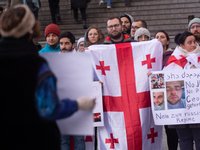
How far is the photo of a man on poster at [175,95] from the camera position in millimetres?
4031

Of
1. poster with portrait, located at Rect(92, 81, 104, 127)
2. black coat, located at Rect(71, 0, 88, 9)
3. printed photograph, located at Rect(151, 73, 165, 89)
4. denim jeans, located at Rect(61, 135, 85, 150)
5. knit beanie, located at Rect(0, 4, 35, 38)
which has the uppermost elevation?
black coat, located at Rect(71, 0, 88, 9)

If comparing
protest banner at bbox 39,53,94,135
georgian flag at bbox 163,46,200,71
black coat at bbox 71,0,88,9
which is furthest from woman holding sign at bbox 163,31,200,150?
black coat at bbox 71,0,88,9

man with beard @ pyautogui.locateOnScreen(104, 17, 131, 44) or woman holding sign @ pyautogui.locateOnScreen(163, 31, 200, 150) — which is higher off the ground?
man with beard @ pyautogui.locateOnScreen(104, 17, 131, 44)

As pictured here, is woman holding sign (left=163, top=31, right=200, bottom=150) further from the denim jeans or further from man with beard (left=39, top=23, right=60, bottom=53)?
man with beard (left=39, top=23, right=60, bottom=53)

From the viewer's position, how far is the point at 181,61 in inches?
164

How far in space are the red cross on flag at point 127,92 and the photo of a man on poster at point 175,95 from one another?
304mm

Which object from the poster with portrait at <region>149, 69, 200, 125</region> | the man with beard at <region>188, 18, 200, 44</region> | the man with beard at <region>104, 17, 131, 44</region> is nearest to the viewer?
the poster with portrait at <region>149, 69, 200, 125</region>

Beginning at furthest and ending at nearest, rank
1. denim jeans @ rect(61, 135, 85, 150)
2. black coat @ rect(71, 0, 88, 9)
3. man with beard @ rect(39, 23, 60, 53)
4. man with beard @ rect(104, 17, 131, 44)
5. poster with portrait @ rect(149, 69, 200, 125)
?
1. black coat @ rect(71, 0, 88, 9)
2. man with beard @ rect(39, 23, 60, 53)
3. man with beard @ rect(104, 17, 131, 44)
4. denim jeans @ rect(61, 135, 85, 150)
5. poster with portrait @ rect(149, 69, 200, 125)

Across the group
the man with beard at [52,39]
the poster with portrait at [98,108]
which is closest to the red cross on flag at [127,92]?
the poster with portrait at [98,108]

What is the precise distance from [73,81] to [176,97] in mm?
1921

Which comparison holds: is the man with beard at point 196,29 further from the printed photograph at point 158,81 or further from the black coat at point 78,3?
the black coat at point 78,3

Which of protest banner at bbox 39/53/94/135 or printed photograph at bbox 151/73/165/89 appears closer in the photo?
protest banner at bbox 39/53/94/135

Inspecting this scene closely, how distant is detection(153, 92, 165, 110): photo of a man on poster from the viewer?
13.2 ft

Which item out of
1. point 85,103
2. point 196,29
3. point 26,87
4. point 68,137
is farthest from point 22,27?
point 196,29
